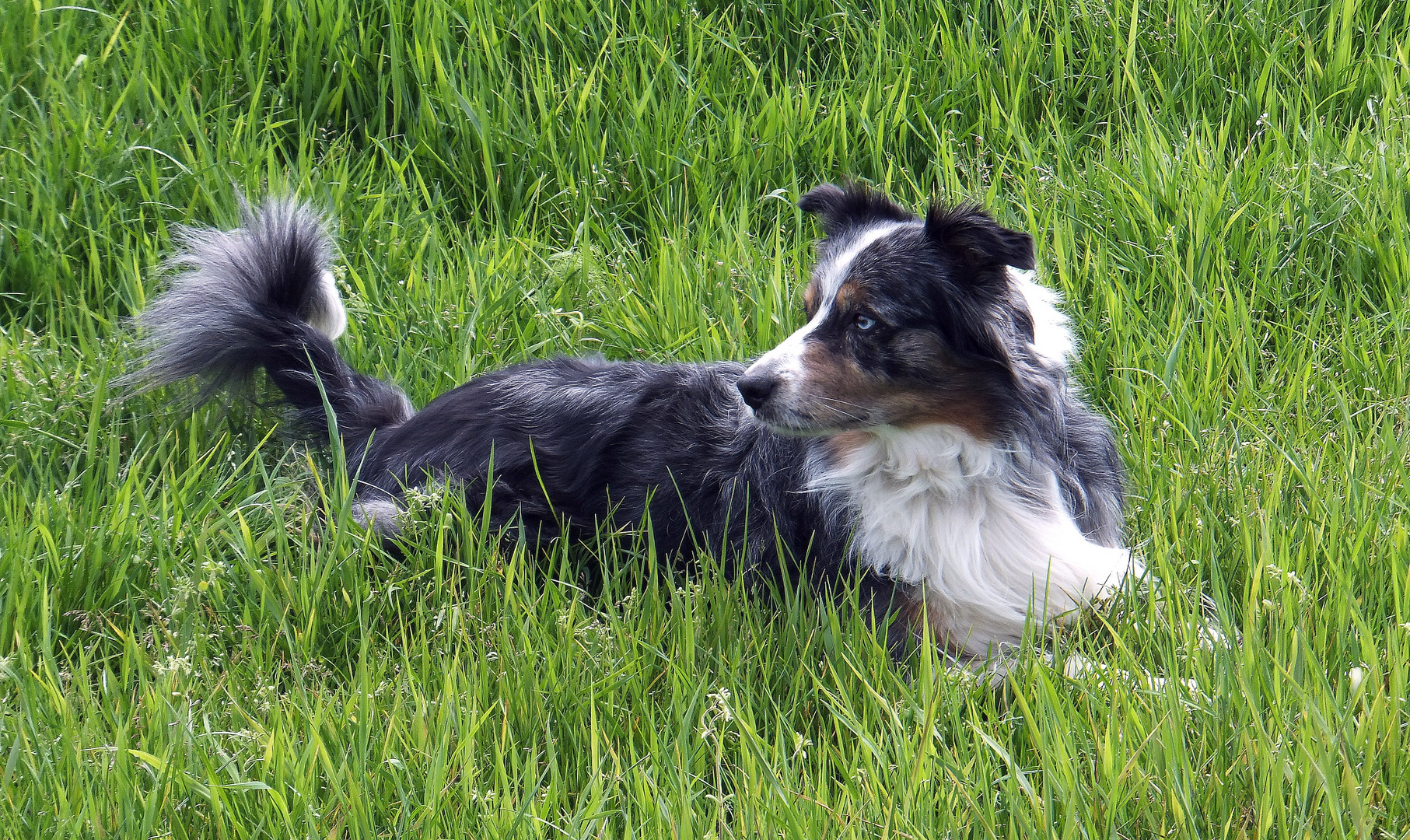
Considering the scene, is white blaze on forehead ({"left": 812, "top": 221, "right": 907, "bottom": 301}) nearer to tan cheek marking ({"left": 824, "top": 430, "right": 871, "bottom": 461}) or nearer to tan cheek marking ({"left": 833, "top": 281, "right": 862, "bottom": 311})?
tan cheek marking ({"left": 833, "top": 281, "right": 862, "bottom": 311})

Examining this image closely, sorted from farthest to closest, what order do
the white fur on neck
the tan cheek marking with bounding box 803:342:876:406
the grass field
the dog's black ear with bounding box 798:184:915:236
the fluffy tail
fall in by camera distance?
the fluffy tail → the dog's black ear with bounding box 798:184:915:236 → the white fur on neck → the tan cheek marking with bounding box 803:342:876:406 → the grass field

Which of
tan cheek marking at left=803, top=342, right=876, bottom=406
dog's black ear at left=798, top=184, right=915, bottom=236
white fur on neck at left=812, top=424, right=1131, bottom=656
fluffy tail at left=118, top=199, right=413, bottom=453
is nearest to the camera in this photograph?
tan cheek marking at left=803, top=342, right=876, bottom=406

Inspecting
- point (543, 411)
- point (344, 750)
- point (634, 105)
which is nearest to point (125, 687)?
point (344, 750)

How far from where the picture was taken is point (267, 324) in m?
3.71

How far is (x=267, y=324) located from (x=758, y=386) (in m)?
1.67

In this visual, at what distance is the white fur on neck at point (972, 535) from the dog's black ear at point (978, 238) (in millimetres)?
428

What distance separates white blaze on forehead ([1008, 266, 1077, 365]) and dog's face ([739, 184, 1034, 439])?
0.08m

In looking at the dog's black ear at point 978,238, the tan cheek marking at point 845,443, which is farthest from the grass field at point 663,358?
the dog's black ear at point 978,238

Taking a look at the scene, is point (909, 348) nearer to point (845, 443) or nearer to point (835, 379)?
point (835, 379)

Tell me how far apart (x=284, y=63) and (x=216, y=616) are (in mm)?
3001

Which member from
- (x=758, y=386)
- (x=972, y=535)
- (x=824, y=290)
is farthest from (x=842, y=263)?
(x=972, y=535)

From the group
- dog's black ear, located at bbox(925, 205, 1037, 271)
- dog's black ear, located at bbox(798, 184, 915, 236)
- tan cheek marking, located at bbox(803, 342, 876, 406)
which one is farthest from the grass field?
dog's black ear, located at bbox(925, 205, 1037, 271)

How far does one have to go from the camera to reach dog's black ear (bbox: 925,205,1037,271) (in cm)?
276

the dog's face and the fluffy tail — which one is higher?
the dog's face
